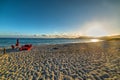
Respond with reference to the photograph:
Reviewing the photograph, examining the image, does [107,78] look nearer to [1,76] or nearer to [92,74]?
[92,74]

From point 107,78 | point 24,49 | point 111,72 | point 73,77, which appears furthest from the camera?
point 24,49

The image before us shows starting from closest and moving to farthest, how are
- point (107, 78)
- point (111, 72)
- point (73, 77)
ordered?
point (107, 78)
point (73, 77)
point (111, 72)

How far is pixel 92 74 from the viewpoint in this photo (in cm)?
561

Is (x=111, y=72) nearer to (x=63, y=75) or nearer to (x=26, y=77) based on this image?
(x=63, y=75)

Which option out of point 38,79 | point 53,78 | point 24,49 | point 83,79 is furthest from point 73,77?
point 24,49

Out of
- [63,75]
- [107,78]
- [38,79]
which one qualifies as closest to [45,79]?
[38,79]

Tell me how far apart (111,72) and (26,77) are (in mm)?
4620

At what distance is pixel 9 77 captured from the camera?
557cm

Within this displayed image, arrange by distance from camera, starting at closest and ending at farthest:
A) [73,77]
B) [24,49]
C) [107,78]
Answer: [107,78]
[73,77]
[24,49]

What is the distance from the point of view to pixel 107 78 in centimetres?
506

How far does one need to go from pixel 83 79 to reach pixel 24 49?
13272 mm

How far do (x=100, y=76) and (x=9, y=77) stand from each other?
188 inches

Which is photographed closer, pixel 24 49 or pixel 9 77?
pixel 9 77

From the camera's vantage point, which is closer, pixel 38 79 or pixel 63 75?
pixel 38 79
